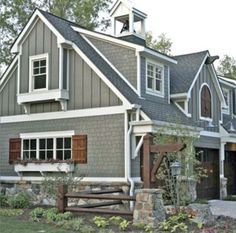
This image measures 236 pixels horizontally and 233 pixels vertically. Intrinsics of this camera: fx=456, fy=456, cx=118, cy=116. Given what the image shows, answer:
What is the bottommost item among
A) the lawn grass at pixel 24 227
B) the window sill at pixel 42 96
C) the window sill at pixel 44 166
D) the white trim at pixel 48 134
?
the lawn grass at pixel 24 227

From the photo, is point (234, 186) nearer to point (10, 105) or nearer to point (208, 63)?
point (208, 63)

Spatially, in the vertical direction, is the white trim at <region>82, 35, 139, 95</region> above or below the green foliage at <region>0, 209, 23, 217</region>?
above

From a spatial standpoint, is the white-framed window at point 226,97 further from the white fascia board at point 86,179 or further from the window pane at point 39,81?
the window pane at point 39,81

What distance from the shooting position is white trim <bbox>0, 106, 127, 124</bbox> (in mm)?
15516

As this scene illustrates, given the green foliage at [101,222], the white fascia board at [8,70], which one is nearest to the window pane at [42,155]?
the white fascia board at [8,70]

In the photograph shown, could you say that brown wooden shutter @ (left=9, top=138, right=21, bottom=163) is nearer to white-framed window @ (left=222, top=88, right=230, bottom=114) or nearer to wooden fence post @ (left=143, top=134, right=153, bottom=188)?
wooden fence post @ (left=143, top=134, right=153, bottom=188)

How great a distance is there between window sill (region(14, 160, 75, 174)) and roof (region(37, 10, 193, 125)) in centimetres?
323

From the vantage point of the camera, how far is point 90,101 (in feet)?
53.0

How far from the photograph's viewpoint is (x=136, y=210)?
1124 cm

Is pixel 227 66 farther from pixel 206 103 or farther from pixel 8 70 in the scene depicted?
pixel 8 70

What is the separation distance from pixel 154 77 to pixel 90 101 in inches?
110

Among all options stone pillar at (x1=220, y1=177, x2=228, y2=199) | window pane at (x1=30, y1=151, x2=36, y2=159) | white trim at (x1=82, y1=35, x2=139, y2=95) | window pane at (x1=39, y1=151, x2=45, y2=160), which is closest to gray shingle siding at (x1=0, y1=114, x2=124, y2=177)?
window pane at (x1=39, y1=151, x2=45, y2=160)

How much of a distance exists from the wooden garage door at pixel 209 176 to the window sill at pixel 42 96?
6358 mm

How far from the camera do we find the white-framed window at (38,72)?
17173 millimetres
